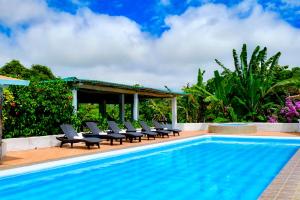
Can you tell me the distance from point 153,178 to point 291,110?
15977mm

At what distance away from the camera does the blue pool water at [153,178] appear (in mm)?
6844

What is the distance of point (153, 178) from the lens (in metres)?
8.34

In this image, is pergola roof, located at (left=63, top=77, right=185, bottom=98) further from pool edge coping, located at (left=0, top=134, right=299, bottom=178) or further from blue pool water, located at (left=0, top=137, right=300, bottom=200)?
blue pool water, located at (left=0, top=137, right=300, bottom=200)

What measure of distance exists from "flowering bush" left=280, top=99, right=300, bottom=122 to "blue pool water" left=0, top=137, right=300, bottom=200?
1012 centimetres

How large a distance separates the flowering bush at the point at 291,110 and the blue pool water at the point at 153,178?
10117 millimetres

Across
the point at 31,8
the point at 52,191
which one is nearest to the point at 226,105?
the point at 31,8

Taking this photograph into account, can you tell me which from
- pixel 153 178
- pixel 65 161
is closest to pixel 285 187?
pixel 153 178

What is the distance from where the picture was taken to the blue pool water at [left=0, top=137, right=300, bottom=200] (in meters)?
6.84

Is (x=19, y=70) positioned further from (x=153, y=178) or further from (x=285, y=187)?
(x=285, y=187)

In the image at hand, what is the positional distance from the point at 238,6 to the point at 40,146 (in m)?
13.3

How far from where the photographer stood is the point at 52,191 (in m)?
7.08

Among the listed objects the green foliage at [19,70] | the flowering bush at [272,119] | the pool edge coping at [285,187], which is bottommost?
the pool edge coping at [285,187]

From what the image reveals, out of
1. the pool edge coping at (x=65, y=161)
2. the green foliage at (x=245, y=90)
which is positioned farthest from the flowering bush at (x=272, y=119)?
the pool edge coping at (x=65, y=161)

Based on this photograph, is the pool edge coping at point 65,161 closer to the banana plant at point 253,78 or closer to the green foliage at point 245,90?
the green foliage at point 245,90
